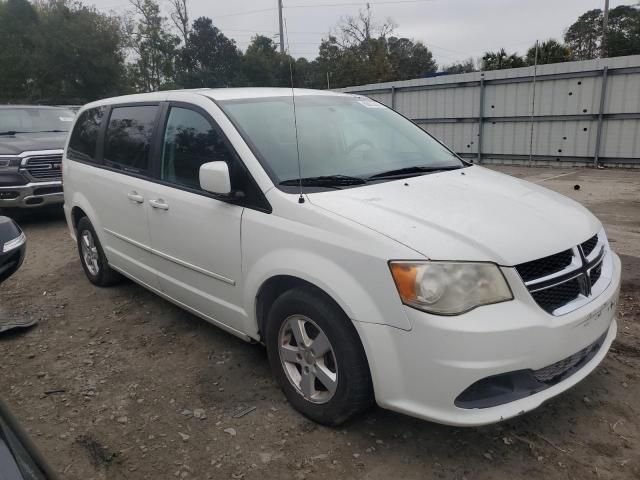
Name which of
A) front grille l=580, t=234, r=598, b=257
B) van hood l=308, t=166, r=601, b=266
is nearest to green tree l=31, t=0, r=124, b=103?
van hood l=308, t=166, r=601, b=266

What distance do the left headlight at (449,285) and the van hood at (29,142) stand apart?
7.46 m

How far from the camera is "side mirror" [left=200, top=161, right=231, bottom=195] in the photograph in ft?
9.34

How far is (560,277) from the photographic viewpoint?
2404mm

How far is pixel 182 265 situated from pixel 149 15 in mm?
45165

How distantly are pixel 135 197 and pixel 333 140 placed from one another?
1.56 m

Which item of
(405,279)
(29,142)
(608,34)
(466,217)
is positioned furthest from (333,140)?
(608,34)

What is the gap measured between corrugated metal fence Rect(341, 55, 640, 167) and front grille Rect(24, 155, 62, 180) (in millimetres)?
8774

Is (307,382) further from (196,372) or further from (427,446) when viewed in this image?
(196,372)

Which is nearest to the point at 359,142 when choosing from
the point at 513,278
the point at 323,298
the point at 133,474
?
the point at 323,298

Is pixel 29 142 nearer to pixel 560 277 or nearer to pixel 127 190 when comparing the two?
pixel 127 190

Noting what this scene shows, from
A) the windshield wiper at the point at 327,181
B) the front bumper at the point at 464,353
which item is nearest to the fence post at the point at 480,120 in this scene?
the windshield wiper at the point at 327,181

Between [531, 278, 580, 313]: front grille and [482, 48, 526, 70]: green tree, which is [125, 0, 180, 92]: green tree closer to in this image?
[482, 48, 526, 70]: green tree

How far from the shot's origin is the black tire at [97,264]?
4.82 meters

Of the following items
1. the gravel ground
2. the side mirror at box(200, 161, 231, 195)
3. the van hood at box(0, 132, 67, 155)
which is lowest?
the gravel ground
